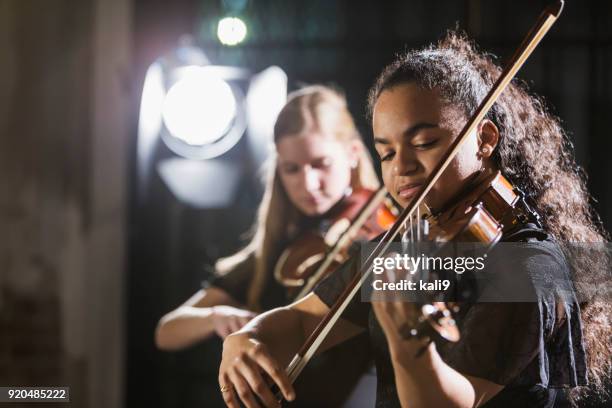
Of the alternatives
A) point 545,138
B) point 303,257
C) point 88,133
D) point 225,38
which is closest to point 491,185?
point 545,138

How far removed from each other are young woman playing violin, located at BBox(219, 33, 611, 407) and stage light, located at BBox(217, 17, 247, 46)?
363mm

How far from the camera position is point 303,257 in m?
1.49

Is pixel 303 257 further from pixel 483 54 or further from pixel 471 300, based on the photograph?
pixel 483 54

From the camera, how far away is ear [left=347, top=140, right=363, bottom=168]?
1.45 meters

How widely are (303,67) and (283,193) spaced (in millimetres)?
299

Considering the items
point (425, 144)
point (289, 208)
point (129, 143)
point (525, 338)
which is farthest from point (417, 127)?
point (129, 143)

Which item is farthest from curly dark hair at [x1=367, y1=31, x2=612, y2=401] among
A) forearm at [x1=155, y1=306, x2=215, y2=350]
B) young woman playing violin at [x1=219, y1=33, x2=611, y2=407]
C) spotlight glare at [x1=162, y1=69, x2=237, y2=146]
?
forearm at [x1=155, y1=306, x2=215, y2=350]

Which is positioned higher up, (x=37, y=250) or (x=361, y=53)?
(x=361, y=53)

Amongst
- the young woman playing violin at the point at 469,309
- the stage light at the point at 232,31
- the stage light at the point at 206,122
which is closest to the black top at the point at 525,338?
the young woman playing violin at the point at 469,309

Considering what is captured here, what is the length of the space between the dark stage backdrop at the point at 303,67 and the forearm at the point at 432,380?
1.55ft

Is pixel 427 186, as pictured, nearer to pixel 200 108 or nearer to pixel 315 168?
pixel 315 168

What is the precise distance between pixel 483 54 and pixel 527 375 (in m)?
0.67

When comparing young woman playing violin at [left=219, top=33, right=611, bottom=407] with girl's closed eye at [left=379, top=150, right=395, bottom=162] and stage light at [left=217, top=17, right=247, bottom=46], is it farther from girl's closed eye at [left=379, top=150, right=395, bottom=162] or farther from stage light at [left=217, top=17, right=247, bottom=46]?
stage light at [left=217, top=17, right=247, bottom=46]

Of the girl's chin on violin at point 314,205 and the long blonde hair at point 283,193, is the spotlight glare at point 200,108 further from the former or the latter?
the girl's chin on violin at point 314,205
